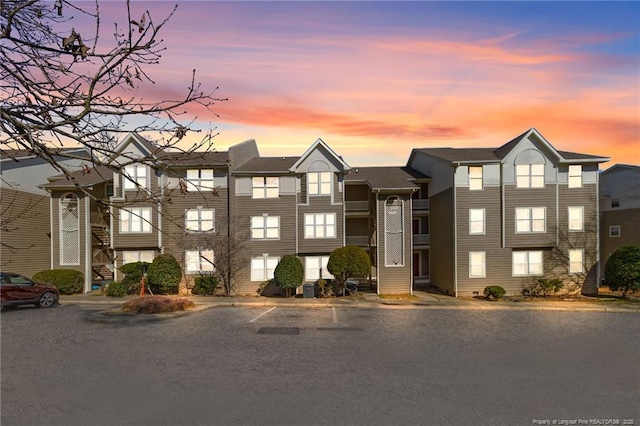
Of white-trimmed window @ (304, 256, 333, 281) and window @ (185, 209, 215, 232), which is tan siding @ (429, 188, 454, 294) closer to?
white-trimmed window @ (304, 256, 333, 281)

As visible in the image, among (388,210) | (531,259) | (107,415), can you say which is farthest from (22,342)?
(531,259)

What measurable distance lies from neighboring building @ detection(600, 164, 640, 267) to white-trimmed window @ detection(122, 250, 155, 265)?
35481 millimetres

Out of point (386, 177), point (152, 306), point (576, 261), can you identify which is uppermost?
point (386, 177)

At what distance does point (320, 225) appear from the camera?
29.5m

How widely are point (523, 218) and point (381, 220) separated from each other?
9.44 meters

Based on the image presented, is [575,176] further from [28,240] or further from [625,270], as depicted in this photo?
[28,240]

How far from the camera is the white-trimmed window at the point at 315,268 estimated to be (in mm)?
29500

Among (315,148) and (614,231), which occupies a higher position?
(315,148)

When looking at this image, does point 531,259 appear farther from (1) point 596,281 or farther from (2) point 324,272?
(2) point 324,272

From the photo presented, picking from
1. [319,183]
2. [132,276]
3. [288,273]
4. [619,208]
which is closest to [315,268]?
[288,273]

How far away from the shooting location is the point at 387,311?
21.9 metres

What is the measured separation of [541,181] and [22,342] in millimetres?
29464

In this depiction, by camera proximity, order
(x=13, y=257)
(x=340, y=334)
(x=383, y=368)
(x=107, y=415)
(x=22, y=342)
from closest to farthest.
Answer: (x=107, y=415) < (x=383, y=368) < (x=22, y=342) < (x=340, y=334) < (x=13, y=257)

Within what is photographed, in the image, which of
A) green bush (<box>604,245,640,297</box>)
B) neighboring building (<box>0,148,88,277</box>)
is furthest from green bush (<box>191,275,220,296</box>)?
green bush (<box>604,245,640,297</box>)
